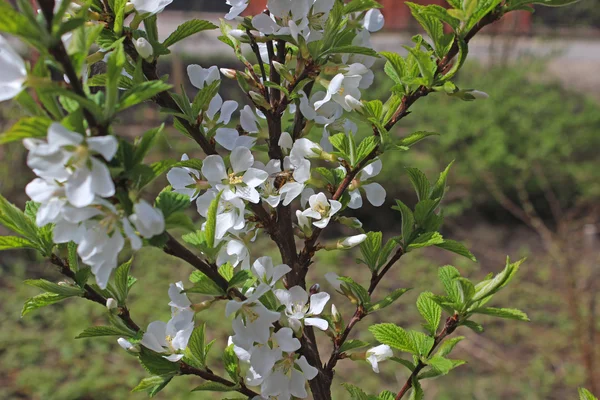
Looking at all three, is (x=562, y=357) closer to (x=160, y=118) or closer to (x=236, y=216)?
(x=236, y=216)

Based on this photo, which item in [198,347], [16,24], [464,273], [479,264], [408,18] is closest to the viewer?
[16,24]

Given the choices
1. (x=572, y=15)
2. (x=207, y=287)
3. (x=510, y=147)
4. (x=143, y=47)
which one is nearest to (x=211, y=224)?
(x=207, y=287)

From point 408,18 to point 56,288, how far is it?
511cm

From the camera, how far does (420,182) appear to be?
52cm

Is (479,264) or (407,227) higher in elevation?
(407,227)

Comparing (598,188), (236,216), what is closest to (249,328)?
(236,216)

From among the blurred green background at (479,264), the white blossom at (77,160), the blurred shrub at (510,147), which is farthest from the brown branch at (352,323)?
the blurred shrub at (510,147)

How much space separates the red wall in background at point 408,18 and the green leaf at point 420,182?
2975mm

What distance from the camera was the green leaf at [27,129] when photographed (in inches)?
11.7

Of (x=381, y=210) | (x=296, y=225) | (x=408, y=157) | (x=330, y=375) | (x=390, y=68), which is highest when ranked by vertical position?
(x=390, y=68)

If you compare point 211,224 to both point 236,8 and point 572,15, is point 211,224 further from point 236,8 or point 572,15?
point 572,15

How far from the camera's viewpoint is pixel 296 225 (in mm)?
562

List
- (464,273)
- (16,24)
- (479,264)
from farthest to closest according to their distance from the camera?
(479,264) → (464,273) → (16,24)

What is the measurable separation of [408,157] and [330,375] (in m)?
3.14
